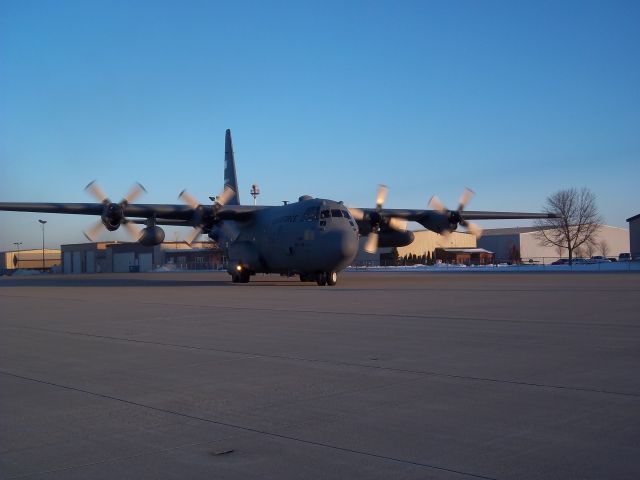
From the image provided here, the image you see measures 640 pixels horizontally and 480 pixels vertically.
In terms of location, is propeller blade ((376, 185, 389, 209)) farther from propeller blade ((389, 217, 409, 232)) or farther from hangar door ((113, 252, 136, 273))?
hangar door ((113, 252, 136, 273))

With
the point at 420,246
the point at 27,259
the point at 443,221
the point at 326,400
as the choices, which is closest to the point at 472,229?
the point at 443,221

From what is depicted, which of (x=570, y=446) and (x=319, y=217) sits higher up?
(x=319, y=217)

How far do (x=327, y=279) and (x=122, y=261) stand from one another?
80078mm

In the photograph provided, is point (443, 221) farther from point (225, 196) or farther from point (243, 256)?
point (225, 196)

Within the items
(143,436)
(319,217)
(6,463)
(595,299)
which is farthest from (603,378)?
(319,217)

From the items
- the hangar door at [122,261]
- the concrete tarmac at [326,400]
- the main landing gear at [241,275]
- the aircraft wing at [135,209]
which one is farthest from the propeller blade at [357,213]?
the hangar door at [122,261]

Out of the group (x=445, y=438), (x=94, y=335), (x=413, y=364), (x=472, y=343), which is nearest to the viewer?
(x=445, y=438)

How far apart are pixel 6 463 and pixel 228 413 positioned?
2168mm

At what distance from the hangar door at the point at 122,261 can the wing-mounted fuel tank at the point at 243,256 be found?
70501 millimetres

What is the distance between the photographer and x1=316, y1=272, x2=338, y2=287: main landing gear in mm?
34219

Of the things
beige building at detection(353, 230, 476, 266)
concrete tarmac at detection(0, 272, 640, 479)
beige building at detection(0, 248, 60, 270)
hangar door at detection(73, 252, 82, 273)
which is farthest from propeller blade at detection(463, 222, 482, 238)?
beige building at detection(0, 248, 60, 270)

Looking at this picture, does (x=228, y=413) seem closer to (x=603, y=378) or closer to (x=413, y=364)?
(x=413, y=364)

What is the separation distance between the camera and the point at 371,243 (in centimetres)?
4162

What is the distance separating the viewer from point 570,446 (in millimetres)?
5574
